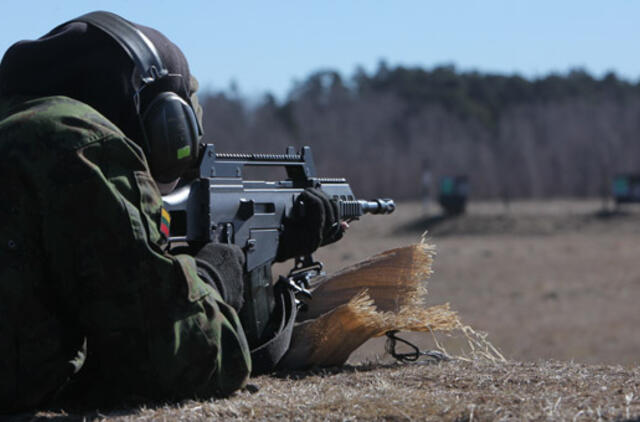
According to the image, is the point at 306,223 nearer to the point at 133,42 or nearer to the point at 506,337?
the point at 133,42

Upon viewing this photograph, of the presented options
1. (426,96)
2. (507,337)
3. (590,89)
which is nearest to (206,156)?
(507,337)

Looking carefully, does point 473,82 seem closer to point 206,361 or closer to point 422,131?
point 422,131

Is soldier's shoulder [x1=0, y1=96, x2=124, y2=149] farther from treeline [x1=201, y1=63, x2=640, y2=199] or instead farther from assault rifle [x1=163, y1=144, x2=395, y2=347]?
treeline [x1=201, y1=63, x2=640, y2=199]

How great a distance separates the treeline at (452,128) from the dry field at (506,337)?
15.8 m

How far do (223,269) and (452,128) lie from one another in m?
69.1

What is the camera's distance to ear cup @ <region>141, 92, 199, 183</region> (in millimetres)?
3293

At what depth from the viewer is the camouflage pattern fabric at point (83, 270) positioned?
2783 mm

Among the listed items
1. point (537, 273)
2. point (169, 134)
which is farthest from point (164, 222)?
point (537, 273)

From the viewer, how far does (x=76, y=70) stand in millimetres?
3174

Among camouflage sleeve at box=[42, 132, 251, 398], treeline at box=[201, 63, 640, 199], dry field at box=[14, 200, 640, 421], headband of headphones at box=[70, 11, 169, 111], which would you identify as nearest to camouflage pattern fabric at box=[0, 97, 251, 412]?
camouflage sleeve at box=[42, 132, 251, 398]

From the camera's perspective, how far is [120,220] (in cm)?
281

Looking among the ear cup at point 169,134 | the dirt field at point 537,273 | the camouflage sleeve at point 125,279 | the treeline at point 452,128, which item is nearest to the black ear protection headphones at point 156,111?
the ear cup at point 169,134

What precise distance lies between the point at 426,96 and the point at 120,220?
75.5 meters

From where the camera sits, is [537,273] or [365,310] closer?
[365,310]
